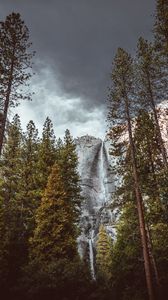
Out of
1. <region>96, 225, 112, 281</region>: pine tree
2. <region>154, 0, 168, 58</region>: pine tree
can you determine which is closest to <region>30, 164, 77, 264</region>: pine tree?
<region>154, 0, 168, 58</region>: pine tree

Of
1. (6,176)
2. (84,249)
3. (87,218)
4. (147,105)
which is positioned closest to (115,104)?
(147,105)

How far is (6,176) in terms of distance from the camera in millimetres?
34062

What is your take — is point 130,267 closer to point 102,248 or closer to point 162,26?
point 162,26

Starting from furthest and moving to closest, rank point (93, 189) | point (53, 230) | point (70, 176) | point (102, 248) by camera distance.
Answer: point (93, 189) < point (102, 248) < point (70, 176) < point (53, 230)

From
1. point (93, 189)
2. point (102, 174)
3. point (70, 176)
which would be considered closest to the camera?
point (70, 176)

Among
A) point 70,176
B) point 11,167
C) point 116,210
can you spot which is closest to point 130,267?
point 116,210

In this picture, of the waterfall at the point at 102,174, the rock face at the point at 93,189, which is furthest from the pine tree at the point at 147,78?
the waterfall at the point at 102,174

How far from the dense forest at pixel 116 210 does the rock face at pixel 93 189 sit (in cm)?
2830

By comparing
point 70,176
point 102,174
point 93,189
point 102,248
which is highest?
point 102,174

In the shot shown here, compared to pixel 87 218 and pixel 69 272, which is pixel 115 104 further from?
pixel 87 218

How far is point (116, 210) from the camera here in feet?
84.3

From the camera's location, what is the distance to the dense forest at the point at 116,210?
18.6 m

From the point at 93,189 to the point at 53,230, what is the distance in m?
42.6

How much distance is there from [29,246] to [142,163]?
12.0 m
